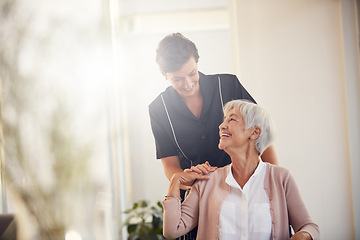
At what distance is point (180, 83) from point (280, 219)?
2.64ft

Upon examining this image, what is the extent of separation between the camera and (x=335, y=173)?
1806mm

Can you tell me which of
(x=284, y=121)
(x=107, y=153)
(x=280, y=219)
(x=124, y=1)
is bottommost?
(x=280, y=219)

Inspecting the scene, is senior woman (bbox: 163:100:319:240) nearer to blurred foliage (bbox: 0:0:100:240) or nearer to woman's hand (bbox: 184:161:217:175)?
woman's hand (bbox: 184:161:217:175)

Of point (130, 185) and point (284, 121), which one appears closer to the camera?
point (284, 121)

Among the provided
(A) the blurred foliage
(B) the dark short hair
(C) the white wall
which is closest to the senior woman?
(C) the white wall

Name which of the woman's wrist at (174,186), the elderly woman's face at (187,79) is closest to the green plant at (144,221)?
the woman's wrist at (174,186)

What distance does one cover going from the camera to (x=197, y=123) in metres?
1.79

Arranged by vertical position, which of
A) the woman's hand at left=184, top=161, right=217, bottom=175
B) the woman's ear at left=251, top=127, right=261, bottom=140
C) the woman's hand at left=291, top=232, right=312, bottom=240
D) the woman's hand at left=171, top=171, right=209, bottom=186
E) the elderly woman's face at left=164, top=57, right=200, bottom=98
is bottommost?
the woman's hand at left=291, top=232, right=312, bottom=240

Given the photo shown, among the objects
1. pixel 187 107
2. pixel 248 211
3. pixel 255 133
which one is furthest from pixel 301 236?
pixel 187 107

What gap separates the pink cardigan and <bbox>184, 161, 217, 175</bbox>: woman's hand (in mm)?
28

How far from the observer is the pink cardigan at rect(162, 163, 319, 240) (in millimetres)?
1632

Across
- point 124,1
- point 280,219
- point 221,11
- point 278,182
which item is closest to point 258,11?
point 221,11

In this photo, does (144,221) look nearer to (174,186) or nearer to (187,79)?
(174,186)

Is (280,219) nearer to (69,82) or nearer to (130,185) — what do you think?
(130,185)
